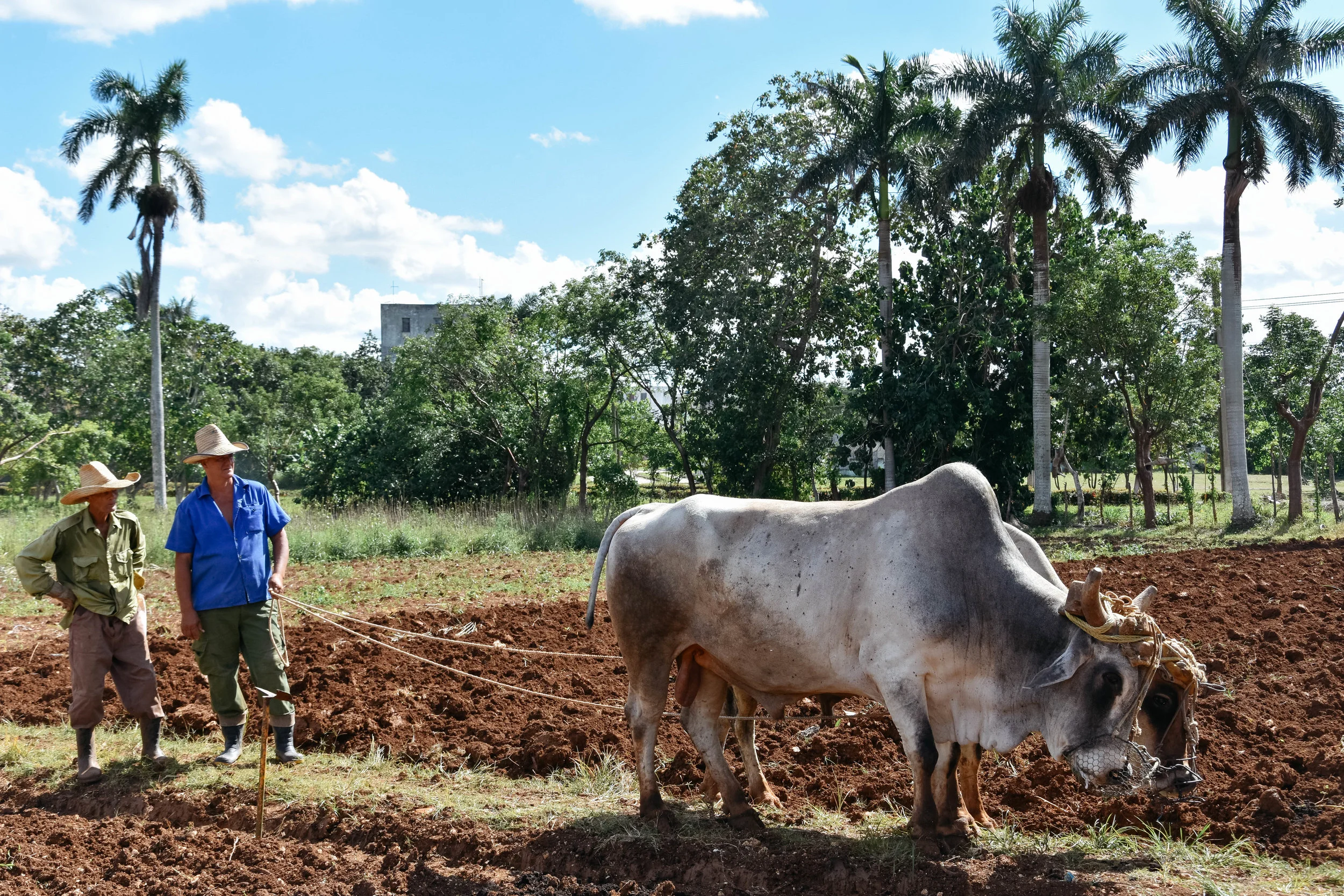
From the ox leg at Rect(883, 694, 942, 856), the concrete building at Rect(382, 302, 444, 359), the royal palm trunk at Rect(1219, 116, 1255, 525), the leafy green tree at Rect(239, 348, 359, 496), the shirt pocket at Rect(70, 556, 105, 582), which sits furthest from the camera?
the concrete building at Rect(382, 302, 444, 359)

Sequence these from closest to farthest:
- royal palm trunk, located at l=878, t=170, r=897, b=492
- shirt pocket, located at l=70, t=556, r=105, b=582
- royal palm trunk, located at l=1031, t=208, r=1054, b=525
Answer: shirt pocket, located at l=70, t=556, r=105, b=582 → royal palm trunk, located at l=1031, t=208, r=1054, b=525 → royal palm trunk, located at l=878, t=170, r=897, b=492

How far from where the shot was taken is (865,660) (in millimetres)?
5016

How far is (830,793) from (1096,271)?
798 inches

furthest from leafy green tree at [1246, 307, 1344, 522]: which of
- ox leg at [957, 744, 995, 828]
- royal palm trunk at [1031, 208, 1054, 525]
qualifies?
ox leg at [957, 744, 995, 828]

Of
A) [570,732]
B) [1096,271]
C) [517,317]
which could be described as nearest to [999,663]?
[570,732]

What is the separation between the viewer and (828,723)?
7027 millimetres

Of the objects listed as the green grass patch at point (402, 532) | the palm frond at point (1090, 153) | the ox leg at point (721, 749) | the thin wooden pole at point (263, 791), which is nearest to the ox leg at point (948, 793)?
the ox leg at point (721, 749)

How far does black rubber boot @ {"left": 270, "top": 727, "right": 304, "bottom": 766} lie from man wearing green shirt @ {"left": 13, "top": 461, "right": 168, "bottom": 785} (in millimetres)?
725

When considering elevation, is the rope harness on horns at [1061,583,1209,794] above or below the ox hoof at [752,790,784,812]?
above

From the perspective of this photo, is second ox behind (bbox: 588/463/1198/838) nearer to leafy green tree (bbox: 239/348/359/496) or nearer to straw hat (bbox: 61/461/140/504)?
straw hat (bbox: 61/461/140/504)

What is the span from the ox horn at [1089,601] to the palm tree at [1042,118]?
20.4 m

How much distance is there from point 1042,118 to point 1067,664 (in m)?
22.9

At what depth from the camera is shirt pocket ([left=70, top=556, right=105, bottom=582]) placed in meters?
6.63

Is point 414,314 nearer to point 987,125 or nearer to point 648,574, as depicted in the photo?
point 987,125
